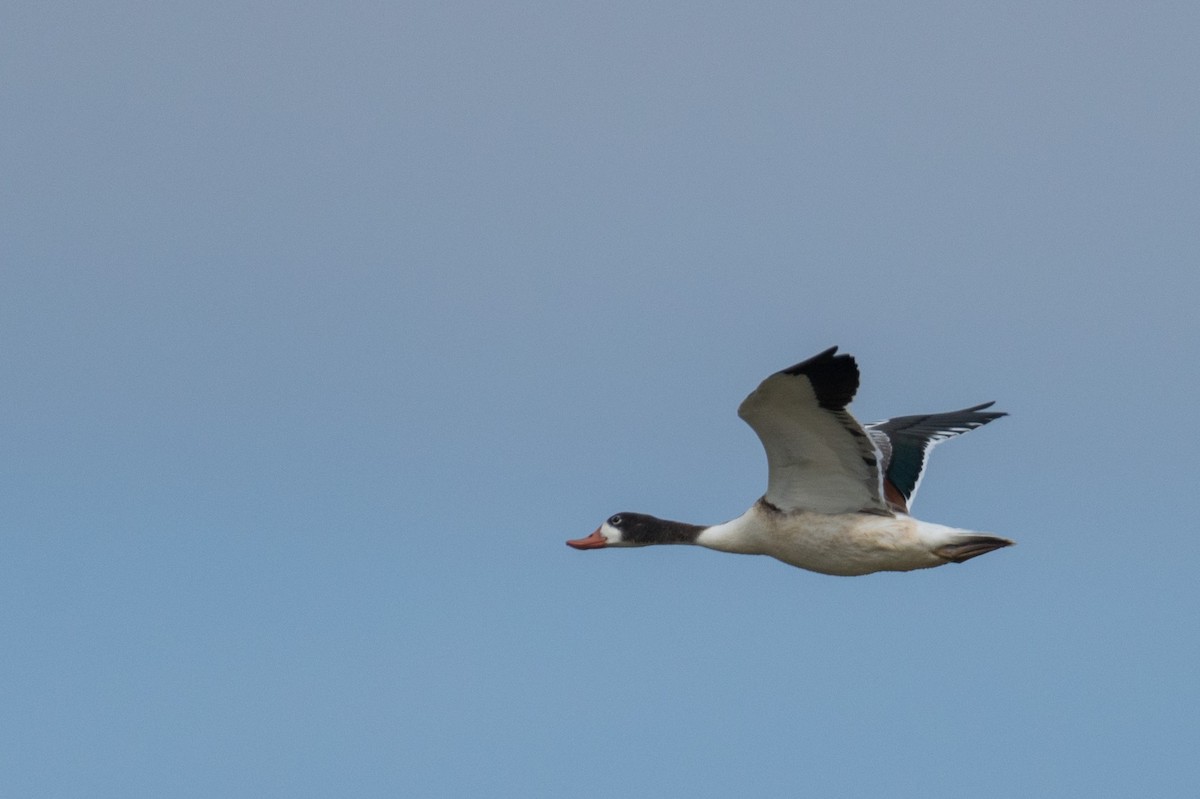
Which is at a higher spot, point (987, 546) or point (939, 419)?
point (939, 419)

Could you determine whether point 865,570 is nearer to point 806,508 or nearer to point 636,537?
point 806,508

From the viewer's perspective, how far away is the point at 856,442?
1571 centimetres

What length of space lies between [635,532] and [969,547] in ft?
13.3

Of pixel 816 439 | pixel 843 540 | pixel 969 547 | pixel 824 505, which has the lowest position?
pixel 969 547

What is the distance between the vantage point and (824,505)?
653 inches

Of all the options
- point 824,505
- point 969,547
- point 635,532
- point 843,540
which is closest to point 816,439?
point 824,505

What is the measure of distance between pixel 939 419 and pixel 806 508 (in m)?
4.12

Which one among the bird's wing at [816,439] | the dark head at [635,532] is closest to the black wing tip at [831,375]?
the bird's wing at [816,439]

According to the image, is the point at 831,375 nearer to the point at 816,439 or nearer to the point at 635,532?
the point at 816,439

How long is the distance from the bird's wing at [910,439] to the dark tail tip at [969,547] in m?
1.13

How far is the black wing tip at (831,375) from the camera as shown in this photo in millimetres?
14000

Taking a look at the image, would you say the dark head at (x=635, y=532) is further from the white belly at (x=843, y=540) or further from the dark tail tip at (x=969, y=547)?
the dark tail tip at (x=969, y=547)

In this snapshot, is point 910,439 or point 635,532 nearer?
point 635,532

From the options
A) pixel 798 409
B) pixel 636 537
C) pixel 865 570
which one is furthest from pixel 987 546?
pixel 636 537
